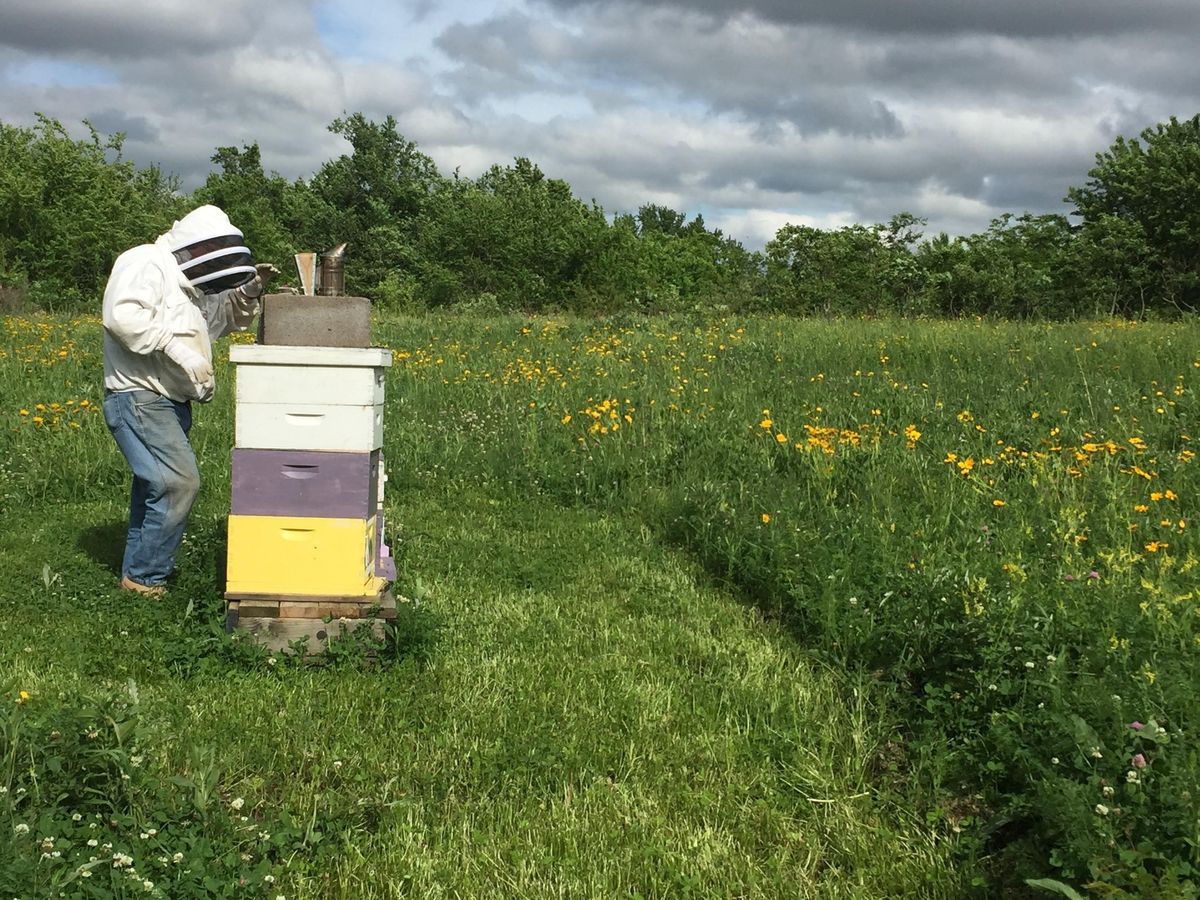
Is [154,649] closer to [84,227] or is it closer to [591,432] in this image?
[591,432]

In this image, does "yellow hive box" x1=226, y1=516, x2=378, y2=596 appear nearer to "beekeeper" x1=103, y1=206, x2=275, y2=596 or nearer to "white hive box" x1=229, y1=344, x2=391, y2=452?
"white hive box" x1=229, y1=344, x2=391, y2=452

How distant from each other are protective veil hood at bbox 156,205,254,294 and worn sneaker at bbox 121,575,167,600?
5.21 feet

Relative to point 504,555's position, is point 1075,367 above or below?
above

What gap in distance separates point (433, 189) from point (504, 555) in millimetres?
54131

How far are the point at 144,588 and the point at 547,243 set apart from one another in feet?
138

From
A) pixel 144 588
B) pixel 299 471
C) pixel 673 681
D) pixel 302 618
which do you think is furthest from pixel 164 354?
pixel 673 681

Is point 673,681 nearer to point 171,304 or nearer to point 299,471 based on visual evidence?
point 299,471

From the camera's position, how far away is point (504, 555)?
19.8ft

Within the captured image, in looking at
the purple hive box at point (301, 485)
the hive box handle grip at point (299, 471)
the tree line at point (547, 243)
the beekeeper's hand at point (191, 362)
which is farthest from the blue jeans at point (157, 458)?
the tree line at point (547, 243)

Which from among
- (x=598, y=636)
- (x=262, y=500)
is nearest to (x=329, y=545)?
(x=262, y=500)

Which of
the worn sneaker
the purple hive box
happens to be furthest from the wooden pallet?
the worn sneaker

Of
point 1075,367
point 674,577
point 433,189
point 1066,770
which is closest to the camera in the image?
point 1066,770

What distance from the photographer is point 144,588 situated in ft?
16.4

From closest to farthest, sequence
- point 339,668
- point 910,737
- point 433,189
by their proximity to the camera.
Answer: point 910,737
point 339,668
point 433,189
